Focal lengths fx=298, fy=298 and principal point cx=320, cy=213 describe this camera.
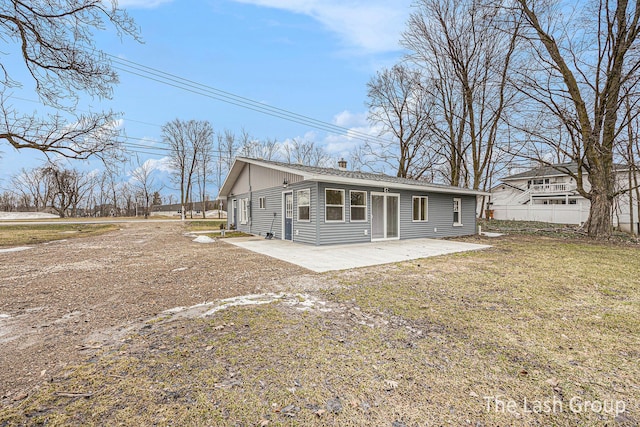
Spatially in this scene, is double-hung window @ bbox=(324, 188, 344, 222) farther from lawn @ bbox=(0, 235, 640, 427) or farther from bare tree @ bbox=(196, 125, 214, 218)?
bare tree @ bbox=(196, 125, 214, 218)

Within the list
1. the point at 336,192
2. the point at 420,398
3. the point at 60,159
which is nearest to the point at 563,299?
the point at 420,398

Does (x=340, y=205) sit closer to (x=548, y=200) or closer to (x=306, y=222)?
(x=306, y=222)

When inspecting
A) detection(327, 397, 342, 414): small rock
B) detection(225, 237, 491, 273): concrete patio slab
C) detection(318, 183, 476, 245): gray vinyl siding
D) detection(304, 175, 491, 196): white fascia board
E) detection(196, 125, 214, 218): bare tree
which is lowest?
detection(327, 397, 342, 414): small rock

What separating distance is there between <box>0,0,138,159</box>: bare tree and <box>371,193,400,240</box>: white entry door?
30.0 ft

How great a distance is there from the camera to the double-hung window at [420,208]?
519 inches

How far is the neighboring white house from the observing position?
21.0 metres

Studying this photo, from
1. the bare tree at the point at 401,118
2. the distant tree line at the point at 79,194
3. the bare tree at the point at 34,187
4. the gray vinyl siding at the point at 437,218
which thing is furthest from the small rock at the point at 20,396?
the bare tree at the point at 34,187

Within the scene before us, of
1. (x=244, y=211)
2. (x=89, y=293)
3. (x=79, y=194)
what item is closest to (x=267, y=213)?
(x=244, y=211)

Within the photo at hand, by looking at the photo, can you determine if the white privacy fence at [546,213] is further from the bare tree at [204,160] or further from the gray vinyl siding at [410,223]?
the bare tree at [204,160]

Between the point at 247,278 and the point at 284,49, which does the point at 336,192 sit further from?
the point at 284,49

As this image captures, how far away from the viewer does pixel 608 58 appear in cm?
1216

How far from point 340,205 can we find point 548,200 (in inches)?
1076

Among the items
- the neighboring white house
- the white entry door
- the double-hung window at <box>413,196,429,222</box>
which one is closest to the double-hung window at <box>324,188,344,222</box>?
the white entry door

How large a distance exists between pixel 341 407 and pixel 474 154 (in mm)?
19577
